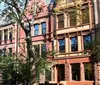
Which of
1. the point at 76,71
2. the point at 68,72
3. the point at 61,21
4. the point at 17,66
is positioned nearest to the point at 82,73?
the point at 76,71

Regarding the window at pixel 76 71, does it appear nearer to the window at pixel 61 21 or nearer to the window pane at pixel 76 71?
the window pane at pixel 76 71

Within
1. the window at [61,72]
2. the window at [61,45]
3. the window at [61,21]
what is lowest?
the window at [61,72]

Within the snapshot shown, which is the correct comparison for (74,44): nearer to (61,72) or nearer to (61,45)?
(61,45)

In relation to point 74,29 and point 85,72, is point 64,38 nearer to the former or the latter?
point 74,29

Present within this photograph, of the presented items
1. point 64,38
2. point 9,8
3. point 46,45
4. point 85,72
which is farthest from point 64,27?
point 9,8

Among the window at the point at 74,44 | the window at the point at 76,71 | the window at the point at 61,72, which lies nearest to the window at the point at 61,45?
the window at the point at 74,44

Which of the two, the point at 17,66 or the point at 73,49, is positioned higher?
the point at 73,49

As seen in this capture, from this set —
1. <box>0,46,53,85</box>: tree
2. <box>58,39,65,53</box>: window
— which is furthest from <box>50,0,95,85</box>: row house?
<box>0,46,53,85</box>: tree

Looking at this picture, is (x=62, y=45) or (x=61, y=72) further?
(x=62, y=45)

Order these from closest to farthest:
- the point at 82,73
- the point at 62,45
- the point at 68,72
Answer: the point at 82,73
the point at 68,72
the point at 62,45

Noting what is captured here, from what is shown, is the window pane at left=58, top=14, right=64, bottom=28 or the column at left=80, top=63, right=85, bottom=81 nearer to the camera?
the column at left=80, top=63, right=85, bottom=81

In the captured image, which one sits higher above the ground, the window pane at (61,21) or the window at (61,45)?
the window pane at (61,21)

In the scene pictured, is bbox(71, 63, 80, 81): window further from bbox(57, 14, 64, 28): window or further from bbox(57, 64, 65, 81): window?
bbox(57, 14, 64, 28): window

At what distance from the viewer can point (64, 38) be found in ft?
114
